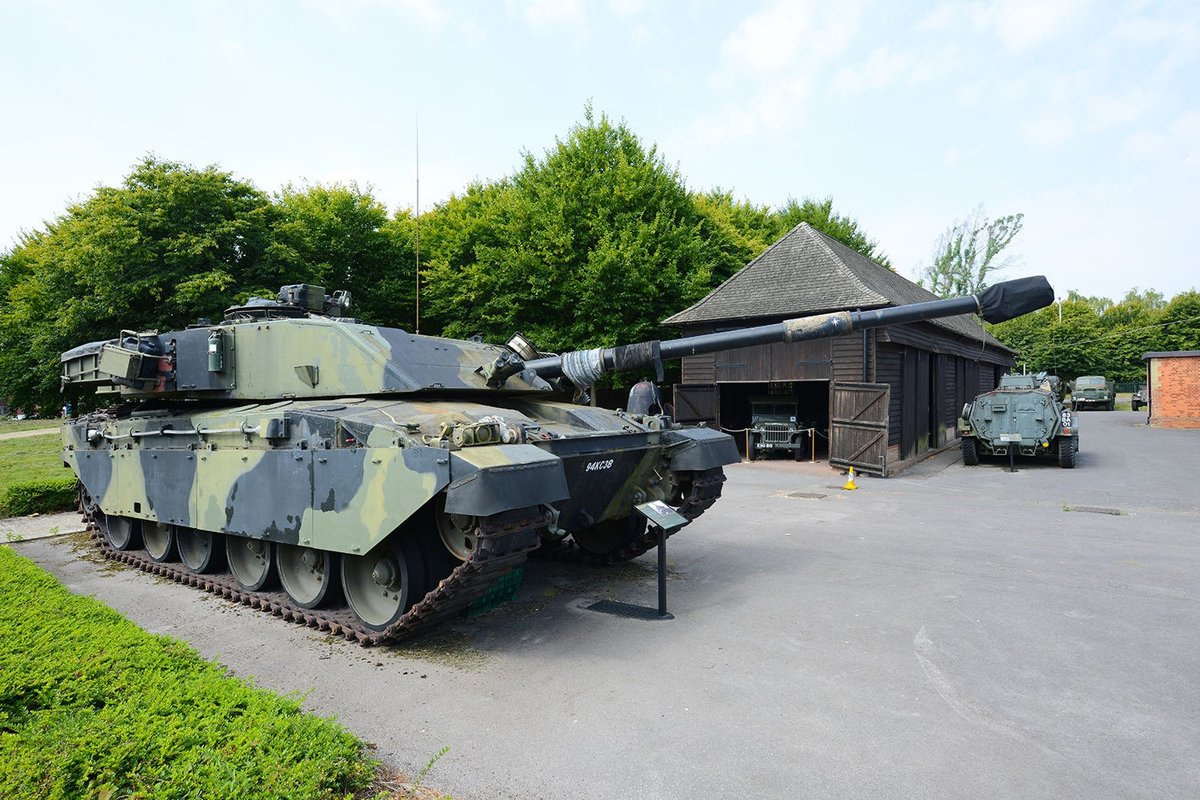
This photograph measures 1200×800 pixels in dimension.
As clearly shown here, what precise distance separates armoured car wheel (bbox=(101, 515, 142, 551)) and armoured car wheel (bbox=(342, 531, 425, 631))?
14.4ft

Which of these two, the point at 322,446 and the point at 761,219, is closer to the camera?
the point at 322,446

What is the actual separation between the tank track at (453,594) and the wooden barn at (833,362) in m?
10.8

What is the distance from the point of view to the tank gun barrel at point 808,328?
5629 mm

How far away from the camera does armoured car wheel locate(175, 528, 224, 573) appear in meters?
7.66

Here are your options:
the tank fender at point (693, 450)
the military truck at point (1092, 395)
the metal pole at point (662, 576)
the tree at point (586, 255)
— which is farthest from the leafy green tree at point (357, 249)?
the military truck at point (1092, 395)

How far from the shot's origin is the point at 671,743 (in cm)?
407

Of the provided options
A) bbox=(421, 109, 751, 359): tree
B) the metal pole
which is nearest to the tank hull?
the metal pole

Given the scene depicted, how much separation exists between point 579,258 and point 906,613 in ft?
61.0

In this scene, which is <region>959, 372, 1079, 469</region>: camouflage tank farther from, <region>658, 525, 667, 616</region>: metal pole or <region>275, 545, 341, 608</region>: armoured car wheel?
<region>275, 545, 341, 608</region>: armoured car wheel

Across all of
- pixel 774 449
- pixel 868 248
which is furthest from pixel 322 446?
pixel 868 248

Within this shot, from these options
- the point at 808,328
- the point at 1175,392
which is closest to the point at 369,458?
the point at 808,328

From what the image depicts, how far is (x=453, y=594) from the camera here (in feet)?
17.1

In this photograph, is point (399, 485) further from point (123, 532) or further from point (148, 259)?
point (148, 259)

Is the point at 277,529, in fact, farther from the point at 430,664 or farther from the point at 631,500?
the point at 631,500
